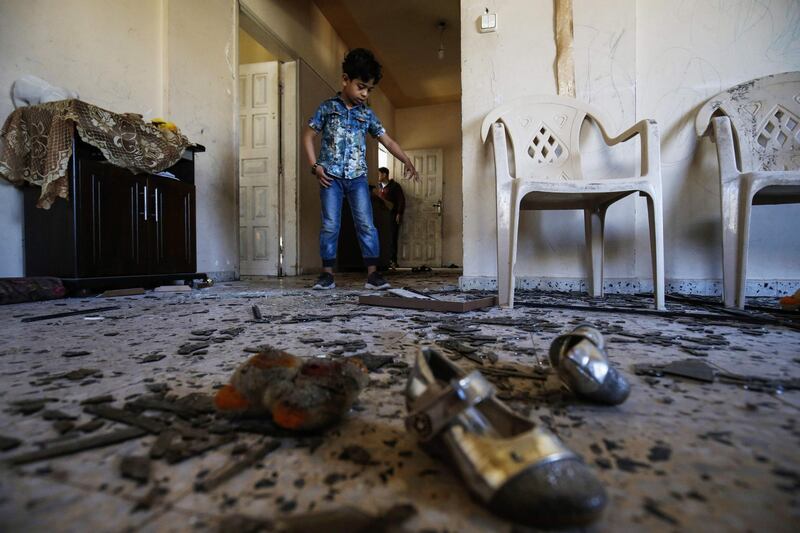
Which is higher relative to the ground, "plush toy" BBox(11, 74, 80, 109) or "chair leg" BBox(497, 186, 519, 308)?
"plush toy" BBox(11, 74, 80, 109)

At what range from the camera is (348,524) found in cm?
37

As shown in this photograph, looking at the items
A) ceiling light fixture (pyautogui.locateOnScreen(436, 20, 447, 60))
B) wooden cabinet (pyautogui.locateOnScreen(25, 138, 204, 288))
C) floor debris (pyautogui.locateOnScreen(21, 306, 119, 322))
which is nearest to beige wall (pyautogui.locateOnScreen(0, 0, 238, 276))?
wooden cabinet (pyautogui.locateOnScreen(25, 138, 204, 288))

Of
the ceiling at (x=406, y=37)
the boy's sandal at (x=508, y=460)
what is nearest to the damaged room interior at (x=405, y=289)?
the boy's sandal at (x=508, y=460)

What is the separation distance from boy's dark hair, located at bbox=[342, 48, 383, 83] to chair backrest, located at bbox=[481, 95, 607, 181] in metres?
1.07

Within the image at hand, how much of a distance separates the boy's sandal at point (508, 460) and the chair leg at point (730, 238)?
184 cm

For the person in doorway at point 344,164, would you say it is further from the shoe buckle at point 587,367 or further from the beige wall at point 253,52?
the beige wall at point 253,52

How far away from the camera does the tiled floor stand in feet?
1.30

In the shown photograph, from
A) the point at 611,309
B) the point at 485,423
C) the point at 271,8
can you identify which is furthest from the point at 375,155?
the point at 485,423

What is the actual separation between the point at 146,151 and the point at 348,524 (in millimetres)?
3067

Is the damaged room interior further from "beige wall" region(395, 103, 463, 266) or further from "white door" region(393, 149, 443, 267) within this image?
"white door" region(393, 149, 443, 267)

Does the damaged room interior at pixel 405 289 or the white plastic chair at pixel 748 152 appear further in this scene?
the white plastic chair at pixel 748 152

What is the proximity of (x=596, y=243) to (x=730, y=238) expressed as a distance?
2.06 ft

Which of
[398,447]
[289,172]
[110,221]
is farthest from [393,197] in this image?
[398,447]

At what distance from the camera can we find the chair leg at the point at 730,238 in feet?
5.76
